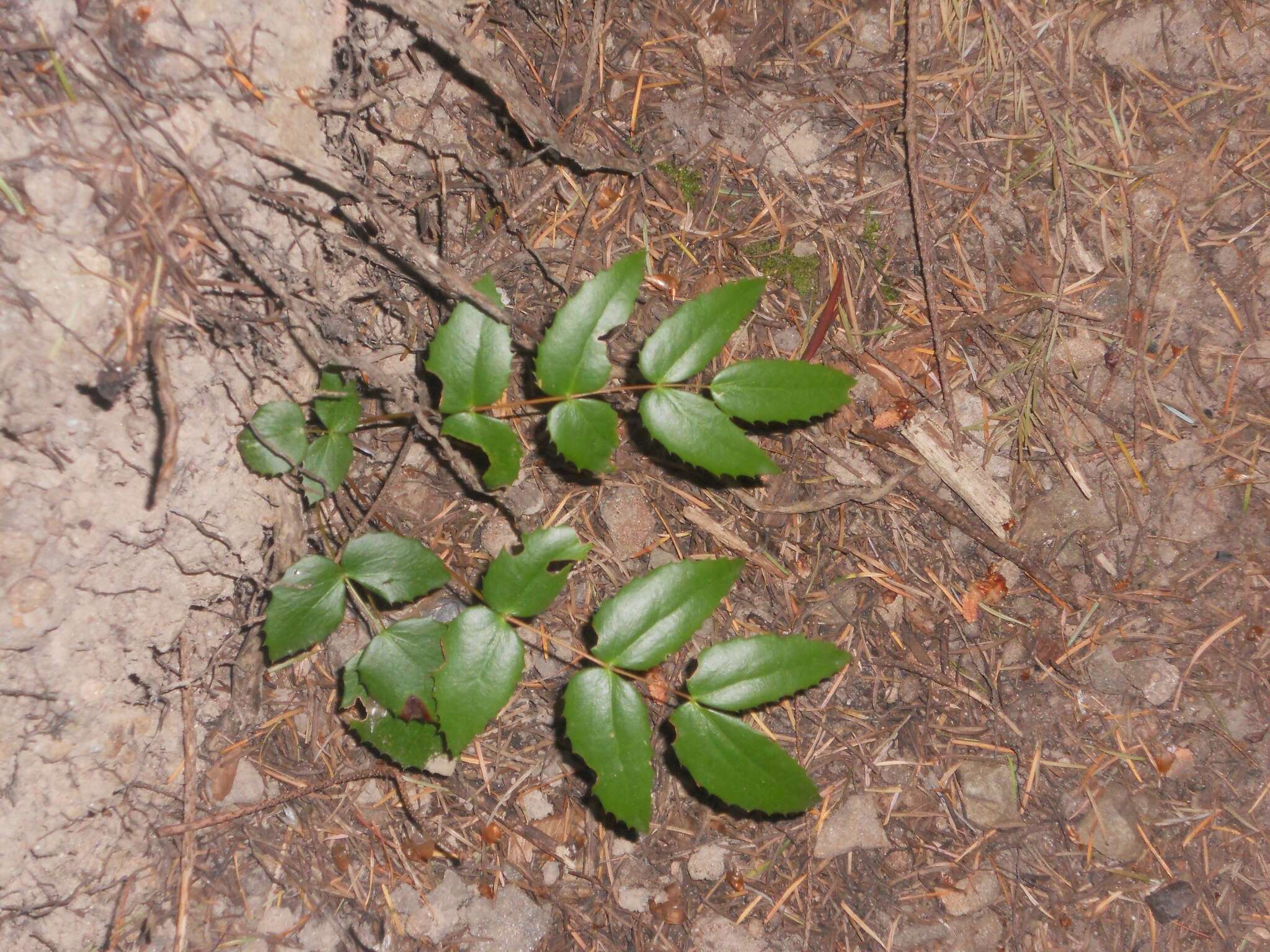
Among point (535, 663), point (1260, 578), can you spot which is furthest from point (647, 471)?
point (1260, 578)

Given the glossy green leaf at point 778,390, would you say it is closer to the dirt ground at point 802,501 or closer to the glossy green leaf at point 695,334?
the glossy green leaf at point 695,334

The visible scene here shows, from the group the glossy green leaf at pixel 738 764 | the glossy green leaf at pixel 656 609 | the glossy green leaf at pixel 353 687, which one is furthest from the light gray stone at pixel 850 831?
the glossy green leaf at pixel 353 687

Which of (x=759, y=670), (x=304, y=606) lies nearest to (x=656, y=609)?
(x=759, y=670)

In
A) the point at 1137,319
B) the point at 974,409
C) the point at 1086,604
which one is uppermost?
the point at 1137,319

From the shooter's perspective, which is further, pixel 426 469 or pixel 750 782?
pixel 426 469

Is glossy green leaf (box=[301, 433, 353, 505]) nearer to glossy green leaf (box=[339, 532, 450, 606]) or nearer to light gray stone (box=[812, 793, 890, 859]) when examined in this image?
glossy green leaf (box=[339, 532, 450, 606])

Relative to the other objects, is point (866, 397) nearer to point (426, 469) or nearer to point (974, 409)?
point (974, 409)
